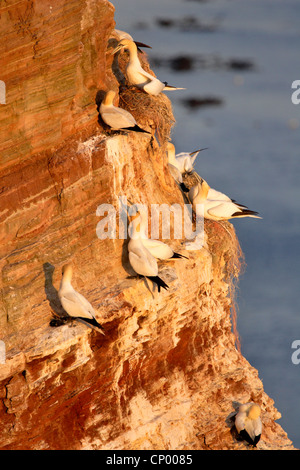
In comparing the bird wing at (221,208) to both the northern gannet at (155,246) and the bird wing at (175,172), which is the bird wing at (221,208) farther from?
the northern gannet at (155,246)

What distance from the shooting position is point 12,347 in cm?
1162

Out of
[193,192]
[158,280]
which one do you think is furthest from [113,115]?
[193,192]

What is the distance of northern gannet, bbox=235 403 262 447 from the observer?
13.7 meters

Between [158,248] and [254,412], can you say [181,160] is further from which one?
[254,412]

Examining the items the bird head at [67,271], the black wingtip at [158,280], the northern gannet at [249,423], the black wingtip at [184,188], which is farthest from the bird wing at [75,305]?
the black wingtip at [184,188]

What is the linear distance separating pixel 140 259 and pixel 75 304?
121 centimetres

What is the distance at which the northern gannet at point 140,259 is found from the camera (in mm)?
12367

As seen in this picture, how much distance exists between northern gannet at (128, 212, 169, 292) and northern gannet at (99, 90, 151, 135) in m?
1.30

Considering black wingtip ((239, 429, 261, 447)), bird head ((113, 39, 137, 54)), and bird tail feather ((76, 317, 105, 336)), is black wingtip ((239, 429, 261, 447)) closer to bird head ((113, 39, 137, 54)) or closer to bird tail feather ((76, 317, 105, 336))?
bird tail feather ((76, 317, 105, 336))

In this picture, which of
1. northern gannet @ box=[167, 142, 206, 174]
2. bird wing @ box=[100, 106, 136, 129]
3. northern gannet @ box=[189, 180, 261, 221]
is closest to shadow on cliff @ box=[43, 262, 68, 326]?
bird wing @ box=[100, 106, 136, 129]

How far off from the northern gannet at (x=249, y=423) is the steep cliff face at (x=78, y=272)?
13.6 inches

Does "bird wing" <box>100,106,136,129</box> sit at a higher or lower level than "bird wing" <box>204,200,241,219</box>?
higher

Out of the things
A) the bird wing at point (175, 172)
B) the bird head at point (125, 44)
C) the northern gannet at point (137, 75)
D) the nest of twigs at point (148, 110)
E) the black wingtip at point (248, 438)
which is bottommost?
the black wingtip at point (248, 438)
